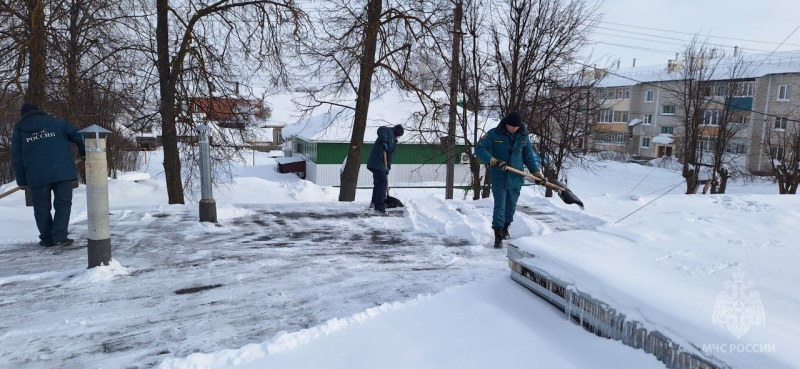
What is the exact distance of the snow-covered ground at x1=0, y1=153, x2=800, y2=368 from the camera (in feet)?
8.69

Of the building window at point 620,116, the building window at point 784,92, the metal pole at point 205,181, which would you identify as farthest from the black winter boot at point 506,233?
the building window at point 620,116

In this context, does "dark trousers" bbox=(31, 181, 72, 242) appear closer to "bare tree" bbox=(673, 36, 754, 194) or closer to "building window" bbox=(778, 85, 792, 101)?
"bare tree" bbox=(673, 36, 754, 194)

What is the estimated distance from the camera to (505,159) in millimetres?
5984

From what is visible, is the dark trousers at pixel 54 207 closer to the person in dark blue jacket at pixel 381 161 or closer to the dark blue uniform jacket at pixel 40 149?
the dark blue uniform jacket at pixel 40 149

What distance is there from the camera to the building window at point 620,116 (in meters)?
58.3

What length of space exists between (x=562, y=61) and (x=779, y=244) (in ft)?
46.3

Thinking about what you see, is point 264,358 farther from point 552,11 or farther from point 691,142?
point 691,142

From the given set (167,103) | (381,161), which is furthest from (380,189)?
(167,103)

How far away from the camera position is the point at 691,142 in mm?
30359

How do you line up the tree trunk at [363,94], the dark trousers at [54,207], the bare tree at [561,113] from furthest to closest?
the bare tree at [561,113] → the tree trunk at [363,94] → the dark trousers at [54,207]

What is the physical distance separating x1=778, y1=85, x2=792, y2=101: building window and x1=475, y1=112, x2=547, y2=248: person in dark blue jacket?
4508 centimetres

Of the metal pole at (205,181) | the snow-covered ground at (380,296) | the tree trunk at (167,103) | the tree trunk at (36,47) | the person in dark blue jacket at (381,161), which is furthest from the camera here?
the tree trunk at (167,103)

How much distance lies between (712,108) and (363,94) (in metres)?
35.6

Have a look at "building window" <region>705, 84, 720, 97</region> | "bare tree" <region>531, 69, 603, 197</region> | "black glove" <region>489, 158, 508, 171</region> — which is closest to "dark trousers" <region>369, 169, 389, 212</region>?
"black glove" <region>489, 158, 508, 171</region>
